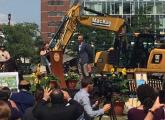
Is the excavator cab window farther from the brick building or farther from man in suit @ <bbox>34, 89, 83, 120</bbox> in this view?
the brick building

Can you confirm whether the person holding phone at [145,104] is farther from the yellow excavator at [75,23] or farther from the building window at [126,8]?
the building window at [126,8]

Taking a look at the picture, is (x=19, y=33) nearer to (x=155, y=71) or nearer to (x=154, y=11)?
(x=154, y=11)

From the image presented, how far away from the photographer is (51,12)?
176 meters

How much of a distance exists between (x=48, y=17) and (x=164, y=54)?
151289 millimetres

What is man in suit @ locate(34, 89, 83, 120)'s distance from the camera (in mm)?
9258

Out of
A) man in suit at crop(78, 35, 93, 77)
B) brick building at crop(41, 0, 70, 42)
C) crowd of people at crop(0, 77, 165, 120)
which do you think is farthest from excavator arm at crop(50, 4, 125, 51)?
brick building at crop(41, 0, 70, 42)

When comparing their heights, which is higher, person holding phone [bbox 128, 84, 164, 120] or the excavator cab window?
person holding phone [bbox 128, 84, 164, 120]

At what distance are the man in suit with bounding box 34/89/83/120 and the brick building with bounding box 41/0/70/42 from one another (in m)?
163

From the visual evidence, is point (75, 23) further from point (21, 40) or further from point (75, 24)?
point (21, 40)

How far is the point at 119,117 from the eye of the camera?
1738 cm

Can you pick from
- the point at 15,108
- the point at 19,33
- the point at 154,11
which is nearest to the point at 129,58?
the point at 15,108

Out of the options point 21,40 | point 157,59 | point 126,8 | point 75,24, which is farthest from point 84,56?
point 21,40

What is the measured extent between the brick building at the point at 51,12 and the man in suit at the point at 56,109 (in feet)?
533

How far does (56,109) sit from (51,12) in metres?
167
